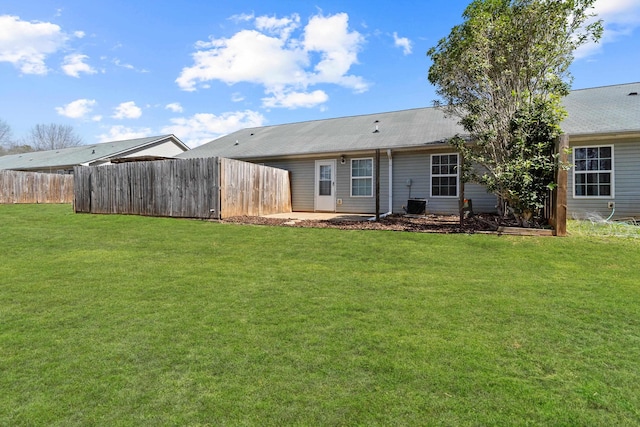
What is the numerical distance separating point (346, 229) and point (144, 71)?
46.8 feet

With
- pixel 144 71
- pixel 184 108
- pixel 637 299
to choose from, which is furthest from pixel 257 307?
pixel 184 108

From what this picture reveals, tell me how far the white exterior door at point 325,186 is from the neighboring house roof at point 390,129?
2.42 feet

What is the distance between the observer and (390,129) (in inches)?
587

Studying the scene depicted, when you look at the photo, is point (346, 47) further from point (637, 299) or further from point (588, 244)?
point (637, 299)

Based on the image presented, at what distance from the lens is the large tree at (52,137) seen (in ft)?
177

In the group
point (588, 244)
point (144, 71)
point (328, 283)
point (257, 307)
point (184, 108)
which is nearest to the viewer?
point (257, 307)

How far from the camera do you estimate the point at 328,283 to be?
15.3 ft

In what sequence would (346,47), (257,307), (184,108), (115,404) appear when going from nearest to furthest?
(115,404) → (257,307) → (346,47) → (184,108)

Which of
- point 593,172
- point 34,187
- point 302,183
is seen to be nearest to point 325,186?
point 302,183

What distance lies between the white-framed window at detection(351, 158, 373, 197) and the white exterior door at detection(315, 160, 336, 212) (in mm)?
861

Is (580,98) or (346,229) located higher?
(580,98)

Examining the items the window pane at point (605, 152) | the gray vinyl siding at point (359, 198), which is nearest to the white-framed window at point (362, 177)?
the gray vinyl siding at point (359, 198)

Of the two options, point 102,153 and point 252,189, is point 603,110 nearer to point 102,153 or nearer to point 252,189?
point 252,189

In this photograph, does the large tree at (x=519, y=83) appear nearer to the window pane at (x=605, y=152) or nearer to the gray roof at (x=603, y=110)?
the gray roof at (x=603, y=110)
